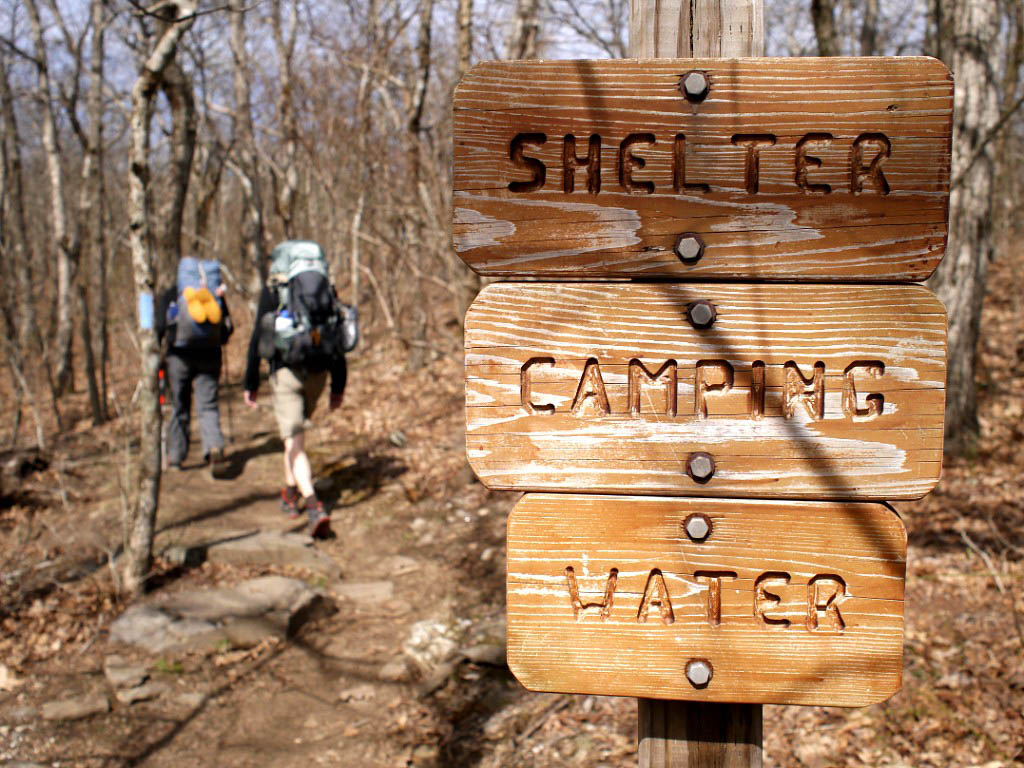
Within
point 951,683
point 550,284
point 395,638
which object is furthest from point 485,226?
point 395,638

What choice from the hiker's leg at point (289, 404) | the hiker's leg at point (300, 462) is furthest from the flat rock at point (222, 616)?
the hiker's leg at point (289, 404)

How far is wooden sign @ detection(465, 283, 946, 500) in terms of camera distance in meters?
1.45

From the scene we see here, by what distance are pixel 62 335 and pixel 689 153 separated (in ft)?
49.0

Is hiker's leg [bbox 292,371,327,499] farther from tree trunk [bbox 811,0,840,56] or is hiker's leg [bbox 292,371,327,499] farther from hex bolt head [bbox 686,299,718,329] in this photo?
hex bolt head [bbox 686,299,718,329]

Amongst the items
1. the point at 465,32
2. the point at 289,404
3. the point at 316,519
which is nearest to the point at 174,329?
the point at 289,404

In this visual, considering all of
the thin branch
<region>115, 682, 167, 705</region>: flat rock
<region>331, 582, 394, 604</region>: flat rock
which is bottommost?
<region>331, 582, 394, 604</region>: flat rock

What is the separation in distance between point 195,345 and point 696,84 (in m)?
6.99

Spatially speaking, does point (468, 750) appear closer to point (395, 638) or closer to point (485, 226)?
point (395, 638)

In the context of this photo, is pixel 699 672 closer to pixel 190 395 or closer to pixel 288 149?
pixel 190 395

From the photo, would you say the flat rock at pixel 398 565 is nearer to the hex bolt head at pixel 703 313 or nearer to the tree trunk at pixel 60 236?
the hex bolt head at pixel 703 313

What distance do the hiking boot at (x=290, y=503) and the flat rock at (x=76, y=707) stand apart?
288 centimetres

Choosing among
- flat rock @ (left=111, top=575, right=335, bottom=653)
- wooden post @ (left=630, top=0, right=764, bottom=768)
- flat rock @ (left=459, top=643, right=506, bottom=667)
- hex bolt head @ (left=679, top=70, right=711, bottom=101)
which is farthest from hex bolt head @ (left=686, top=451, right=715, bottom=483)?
flat rock @ (left=111, top=575, right=335, bottom=653)

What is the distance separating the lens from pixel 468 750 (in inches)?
145

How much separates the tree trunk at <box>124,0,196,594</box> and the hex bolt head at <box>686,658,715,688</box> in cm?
444
